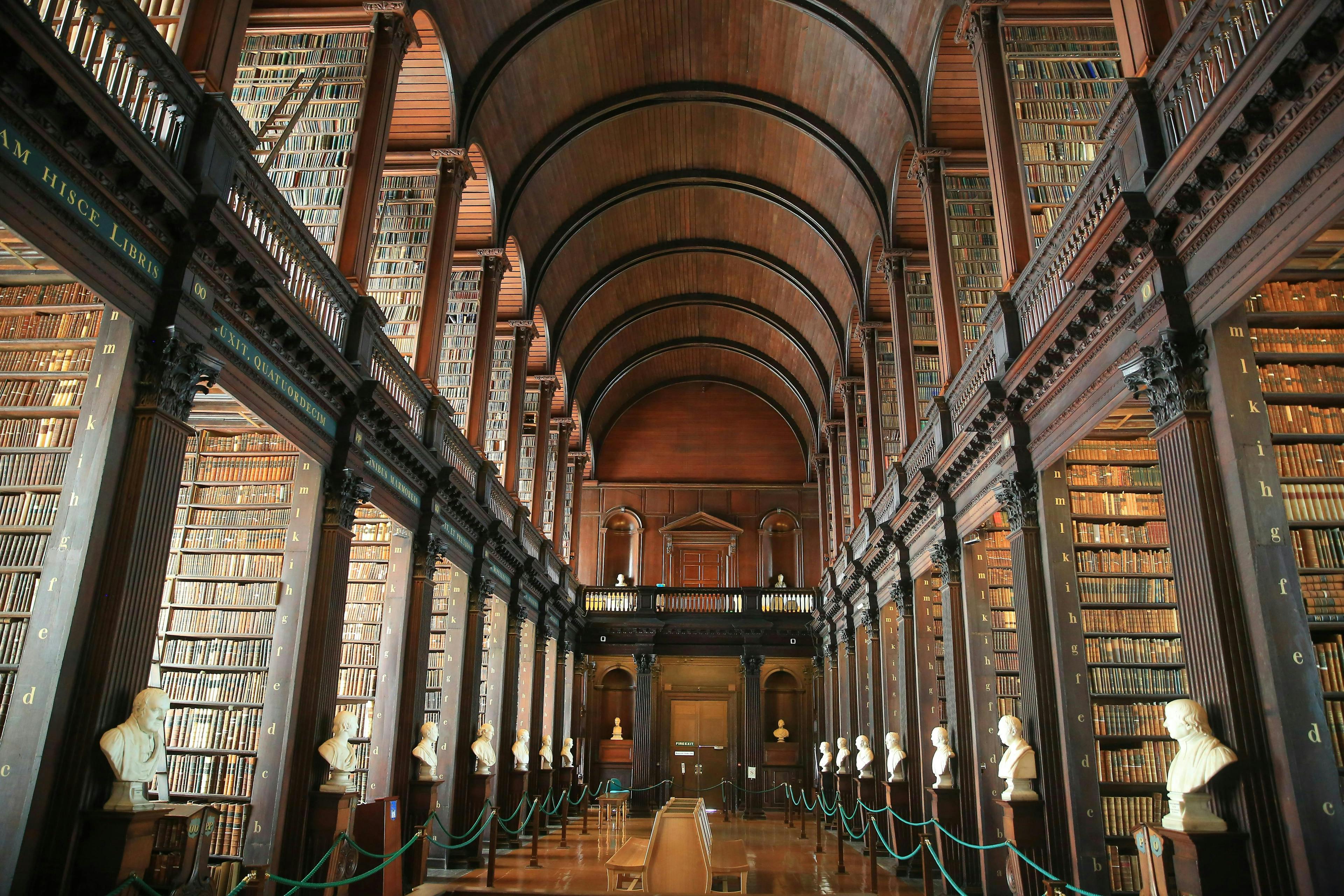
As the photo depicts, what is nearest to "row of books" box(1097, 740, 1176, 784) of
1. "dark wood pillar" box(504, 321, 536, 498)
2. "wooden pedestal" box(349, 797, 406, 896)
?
"wooden pedestal" box(349, 797, 406, 896)

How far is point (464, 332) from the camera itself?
37.2 ft

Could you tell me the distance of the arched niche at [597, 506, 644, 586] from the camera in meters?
21.8

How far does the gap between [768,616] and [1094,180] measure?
14.9 m

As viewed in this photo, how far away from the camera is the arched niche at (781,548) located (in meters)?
21.6

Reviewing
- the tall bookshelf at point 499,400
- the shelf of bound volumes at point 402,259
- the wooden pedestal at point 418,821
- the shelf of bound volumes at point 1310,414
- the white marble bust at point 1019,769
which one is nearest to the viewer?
the shelf of bound volumes at point 1310,414

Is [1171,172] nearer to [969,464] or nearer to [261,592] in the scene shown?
[969,464]

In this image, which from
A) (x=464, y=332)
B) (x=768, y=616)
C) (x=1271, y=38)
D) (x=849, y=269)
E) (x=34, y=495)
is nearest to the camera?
(x=1271, y=38)

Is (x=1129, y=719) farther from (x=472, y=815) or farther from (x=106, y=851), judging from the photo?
(x=472, y=815)

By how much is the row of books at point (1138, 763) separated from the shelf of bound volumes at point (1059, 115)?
381 cm

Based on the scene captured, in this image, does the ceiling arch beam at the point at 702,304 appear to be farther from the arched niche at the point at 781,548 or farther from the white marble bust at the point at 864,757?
the white marble bust at the point at 864,757

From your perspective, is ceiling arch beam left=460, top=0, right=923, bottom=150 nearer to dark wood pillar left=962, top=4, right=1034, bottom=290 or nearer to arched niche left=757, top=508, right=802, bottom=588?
dark wood pillar left=962, top=4, right=1034, bottom=290

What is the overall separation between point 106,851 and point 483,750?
611 centimetres

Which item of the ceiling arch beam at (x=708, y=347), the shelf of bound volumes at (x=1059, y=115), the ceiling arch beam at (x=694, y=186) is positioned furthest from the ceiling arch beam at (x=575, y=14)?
the ceiling arch beam at (x=708, y=347)

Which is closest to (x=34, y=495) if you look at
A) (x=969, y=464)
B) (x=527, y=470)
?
(x=969, y=464)
